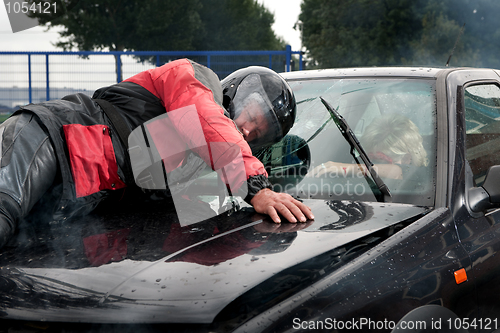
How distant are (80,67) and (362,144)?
10.9 m

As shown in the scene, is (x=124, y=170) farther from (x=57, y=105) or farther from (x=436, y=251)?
(x=436, y=251)

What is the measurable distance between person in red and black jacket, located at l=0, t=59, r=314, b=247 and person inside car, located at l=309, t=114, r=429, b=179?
0.37 m

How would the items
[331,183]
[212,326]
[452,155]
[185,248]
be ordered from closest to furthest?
[212,326]
[185,248]
[452,155]
[331,183]

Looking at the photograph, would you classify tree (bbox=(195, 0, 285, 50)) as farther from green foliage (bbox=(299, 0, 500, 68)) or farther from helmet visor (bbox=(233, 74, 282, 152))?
helmet visor (bbox=(233, 74, 282, 152))

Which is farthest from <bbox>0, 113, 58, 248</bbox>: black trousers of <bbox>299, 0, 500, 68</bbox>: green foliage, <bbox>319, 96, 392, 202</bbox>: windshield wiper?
<bbox>299, 0, 500, 68</bbox>: green foliage

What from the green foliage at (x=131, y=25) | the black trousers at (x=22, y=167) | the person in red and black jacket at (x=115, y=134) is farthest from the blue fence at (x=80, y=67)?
the green foliage at (x=131, y=25)

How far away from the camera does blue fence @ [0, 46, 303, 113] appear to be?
38.3 ft

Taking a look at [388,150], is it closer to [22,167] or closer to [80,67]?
[22,167]

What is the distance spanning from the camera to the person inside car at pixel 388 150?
2.04 m

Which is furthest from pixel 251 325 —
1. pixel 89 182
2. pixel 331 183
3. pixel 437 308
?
pixel 89 182

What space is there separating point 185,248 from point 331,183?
2.72 ft

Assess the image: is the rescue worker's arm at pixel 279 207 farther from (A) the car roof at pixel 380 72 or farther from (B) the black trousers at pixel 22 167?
(A) the car roof at pixel 380 72

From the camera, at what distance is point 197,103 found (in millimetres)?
2080

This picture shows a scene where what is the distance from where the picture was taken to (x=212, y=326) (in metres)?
1.16
